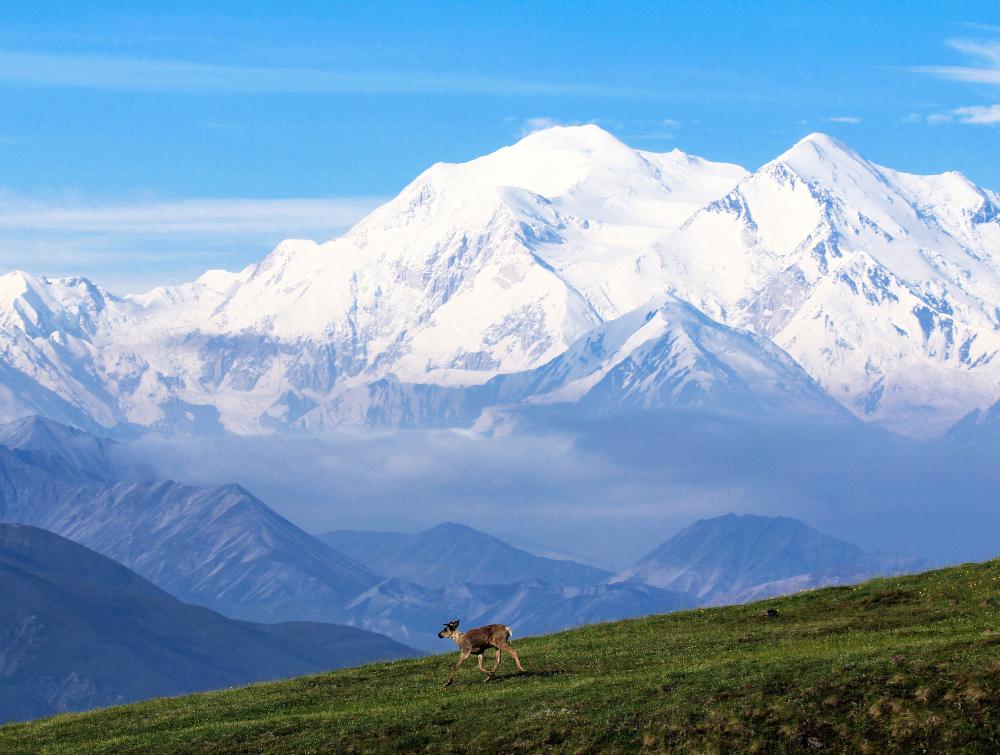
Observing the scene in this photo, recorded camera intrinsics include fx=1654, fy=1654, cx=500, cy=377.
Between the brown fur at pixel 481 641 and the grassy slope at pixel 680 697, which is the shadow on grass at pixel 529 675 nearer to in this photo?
the grassy slope at pixel 680 697

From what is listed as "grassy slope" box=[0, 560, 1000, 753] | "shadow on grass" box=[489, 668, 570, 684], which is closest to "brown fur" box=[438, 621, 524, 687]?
"shadow on grass" box=[489, 668, 570, 684]

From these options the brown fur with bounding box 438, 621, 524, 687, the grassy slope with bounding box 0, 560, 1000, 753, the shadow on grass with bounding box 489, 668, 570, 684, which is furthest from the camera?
the shadow on grass with bounding box 489, 668, 570, 684

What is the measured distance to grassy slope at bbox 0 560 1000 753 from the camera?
48344 millimetres

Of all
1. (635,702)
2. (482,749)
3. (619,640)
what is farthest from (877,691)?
(619,640)

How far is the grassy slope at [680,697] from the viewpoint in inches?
1903

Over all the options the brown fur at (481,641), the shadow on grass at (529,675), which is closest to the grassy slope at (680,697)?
the shadow on grass at (529,675)

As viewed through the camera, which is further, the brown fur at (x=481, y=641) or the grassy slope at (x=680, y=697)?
the brown fur at (x=481, y=641)

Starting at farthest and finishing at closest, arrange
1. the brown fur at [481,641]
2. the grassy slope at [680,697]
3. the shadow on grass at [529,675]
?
the shadow on grass at [529,675], the brown fur at [481,641], the grassy slope at [680,697]

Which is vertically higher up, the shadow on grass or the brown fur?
the brown fur

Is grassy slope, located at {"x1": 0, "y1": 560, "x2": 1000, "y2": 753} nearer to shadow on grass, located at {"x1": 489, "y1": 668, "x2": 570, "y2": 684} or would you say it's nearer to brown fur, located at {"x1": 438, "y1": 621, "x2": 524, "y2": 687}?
shadow on grass, located at {"x1": 489, "y1": 668, "x2": 570, "y2": 684}

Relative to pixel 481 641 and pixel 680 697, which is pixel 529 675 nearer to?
pixel 481 641

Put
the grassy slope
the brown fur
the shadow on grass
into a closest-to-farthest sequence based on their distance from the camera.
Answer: the grassy slope → the brown fur → the shadow on grass

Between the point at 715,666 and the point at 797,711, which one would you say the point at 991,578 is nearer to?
the point at 715,666

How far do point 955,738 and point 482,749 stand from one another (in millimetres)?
14288
